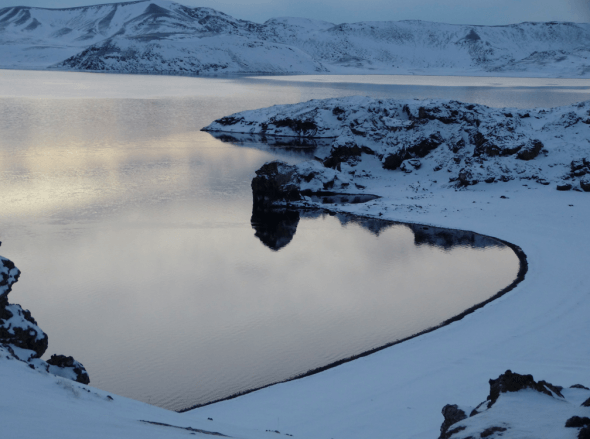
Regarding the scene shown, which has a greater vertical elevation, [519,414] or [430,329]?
[519,414]

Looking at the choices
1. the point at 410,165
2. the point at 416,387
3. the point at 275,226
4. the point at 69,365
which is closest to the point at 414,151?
the point at 410,165

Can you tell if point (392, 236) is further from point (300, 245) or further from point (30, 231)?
point (30, 231)

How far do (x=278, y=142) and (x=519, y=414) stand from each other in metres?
50.9

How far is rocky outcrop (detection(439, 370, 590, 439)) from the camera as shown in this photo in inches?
275

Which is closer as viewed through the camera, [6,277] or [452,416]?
[452,416]

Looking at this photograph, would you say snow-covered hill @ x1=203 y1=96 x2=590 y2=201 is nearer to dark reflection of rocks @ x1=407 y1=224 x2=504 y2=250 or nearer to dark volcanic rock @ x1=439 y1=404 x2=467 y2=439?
dark reflection of rocks @ x1=407 y1=224 x2=504 y2=250

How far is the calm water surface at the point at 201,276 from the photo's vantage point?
15.4 meters

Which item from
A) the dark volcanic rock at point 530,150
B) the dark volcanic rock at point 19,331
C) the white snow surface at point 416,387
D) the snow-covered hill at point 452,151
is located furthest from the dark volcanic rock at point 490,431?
the dark volcanic rock at point 530,150

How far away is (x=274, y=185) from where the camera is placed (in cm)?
3366

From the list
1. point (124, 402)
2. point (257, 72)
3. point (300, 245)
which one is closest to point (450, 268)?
point (300, 245)

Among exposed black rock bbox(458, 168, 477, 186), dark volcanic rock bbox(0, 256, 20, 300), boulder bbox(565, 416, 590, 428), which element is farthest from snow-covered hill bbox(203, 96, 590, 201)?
boulder bbox(565, 416, 590, 428)

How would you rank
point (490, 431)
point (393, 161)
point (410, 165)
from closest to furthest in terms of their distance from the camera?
point (490, 431), point (410, 165), point (393, 161)

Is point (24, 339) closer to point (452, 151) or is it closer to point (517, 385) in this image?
point (517, 385)

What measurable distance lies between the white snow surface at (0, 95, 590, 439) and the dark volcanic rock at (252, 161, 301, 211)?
12.2 m
